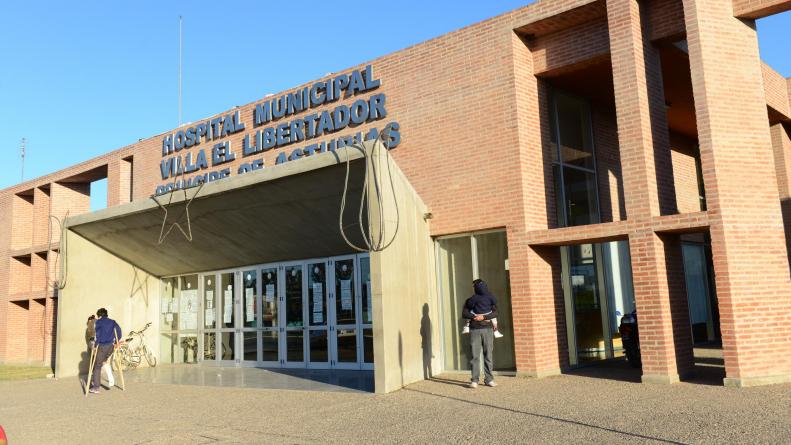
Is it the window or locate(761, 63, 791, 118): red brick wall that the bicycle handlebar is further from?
locate(761, 63, 791, 118): red brick wall

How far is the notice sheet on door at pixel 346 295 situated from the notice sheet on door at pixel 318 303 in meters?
0.61

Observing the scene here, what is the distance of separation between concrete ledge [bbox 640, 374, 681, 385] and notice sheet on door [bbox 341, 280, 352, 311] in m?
6.54

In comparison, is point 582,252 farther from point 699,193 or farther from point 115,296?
point 115,296

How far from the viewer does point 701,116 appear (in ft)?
32.6

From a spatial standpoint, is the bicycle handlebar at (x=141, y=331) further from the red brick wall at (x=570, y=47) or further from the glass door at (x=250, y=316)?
the red brick wall at (x=570, y=47)

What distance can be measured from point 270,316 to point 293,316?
0.87 metres

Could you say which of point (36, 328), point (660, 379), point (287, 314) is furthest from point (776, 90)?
point (36, 328)

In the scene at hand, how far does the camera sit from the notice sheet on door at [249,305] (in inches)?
633

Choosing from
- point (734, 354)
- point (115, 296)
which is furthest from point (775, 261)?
point (115, 296)

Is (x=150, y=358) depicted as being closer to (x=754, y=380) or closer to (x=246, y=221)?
(x=246, y=221)

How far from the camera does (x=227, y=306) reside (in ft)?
54.6

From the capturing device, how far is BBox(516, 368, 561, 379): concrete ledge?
1108 cm

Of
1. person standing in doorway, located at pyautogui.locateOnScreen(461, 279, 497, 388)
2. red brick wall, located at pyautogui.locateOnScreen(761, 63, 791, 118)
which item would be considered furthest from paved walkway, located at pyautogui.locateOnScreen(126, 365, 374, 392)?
red brick wall, located at pyautogui.locateOnScreen(761, 63, 791, 118)

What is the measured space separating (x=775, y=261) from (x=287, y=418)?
7.77 m
